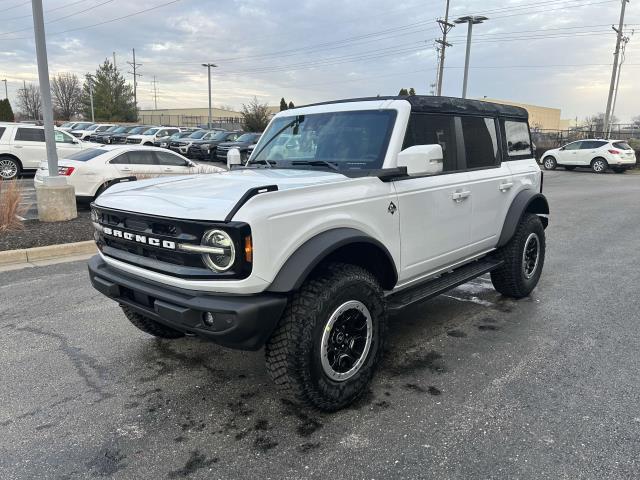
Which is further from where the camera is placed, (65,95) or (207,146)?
(65,95)

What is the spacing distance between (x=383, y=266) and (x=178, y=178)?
1.75 metres

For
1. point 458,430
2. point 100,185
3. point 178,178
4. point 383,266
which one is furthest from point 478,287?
point 100,185

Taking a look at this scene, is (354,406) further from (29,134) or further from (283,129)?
(29,134)

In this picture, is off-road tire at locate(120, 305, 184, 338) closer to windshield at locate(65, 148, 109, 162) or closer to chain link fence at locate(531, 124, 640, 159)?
windshield at locate(65, 148, 109, 162)

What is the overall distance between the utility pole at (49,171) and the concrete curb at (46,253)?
5.45 ft

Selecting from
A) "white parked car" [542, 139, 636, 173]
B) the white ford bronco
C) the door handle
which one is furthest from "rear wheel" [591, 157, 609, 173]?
the door handle

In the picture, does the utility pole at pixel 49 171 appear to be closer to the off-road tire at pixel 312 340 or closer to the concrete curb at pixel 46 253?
the concrete curb at pixel 46 253

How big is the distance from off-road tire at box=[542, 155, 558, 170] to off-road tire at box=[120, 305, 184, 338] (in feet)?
85.7

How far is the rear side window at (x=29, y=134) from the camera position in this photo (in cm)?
1606

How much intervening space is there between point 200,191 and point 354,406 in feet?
5.61

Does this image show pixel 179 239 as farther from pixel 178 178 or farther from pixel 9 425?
pixel 9 425

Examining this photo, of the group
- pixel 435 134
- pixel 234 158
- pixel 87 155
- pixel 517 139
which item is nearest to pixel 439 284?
pixel 435 134

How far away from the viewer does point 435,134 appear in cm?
415

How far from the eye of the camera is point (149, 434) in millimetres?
2984
